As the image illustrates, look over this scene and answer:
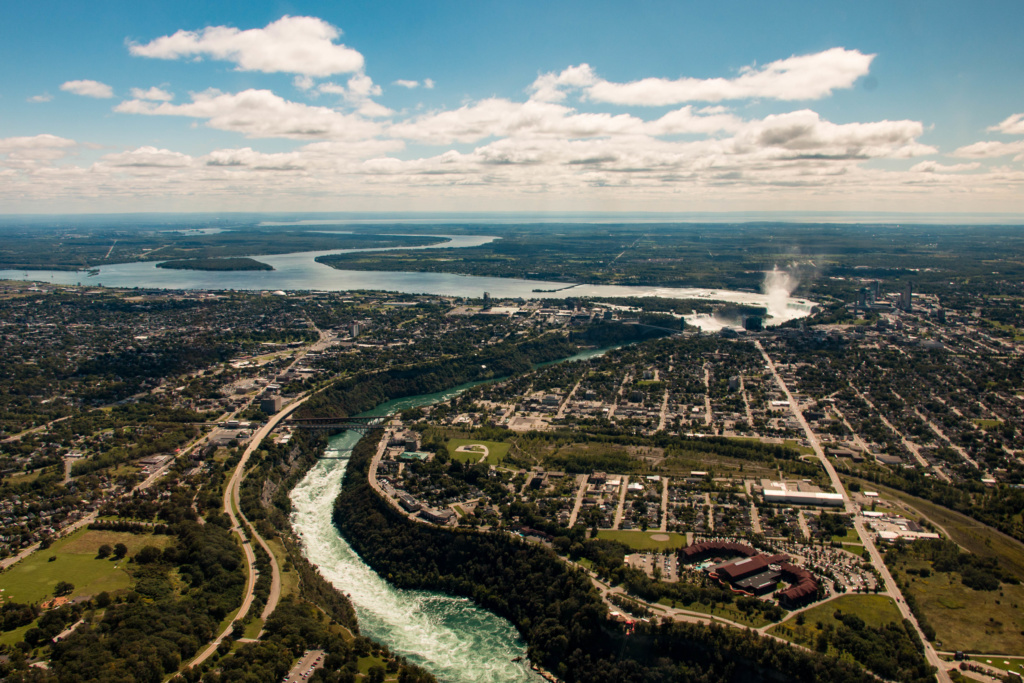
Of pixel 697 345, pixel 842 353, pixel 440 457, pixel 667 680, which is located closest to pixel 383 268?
pixel 697 345

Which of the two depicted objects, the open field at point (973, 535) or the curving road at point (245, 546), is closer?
the curving road at point (245, 546)

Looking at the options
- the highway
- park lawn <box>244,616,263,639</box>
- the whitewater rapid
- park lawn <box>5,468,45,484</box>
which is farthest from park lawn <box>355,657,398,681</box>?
Result: park lawn <box>5,468,45,484</box>

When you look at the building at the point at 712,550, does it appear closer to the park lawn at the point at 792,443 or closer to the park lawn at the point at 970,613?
the park lawn at the point at 970,613

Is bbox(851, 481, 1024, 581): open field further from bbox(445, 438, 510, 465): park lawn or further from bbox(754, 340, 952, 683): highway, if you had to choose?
bbox(445, 438, 510, 465): park lawn

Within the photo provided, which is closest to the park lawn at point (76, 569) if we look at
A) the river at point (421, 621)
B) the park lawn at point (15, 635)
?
the park lawn at point (15, 635)

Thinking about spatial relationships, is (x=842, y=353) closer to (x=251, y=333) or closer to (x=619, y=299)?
(x=619, y=299)
